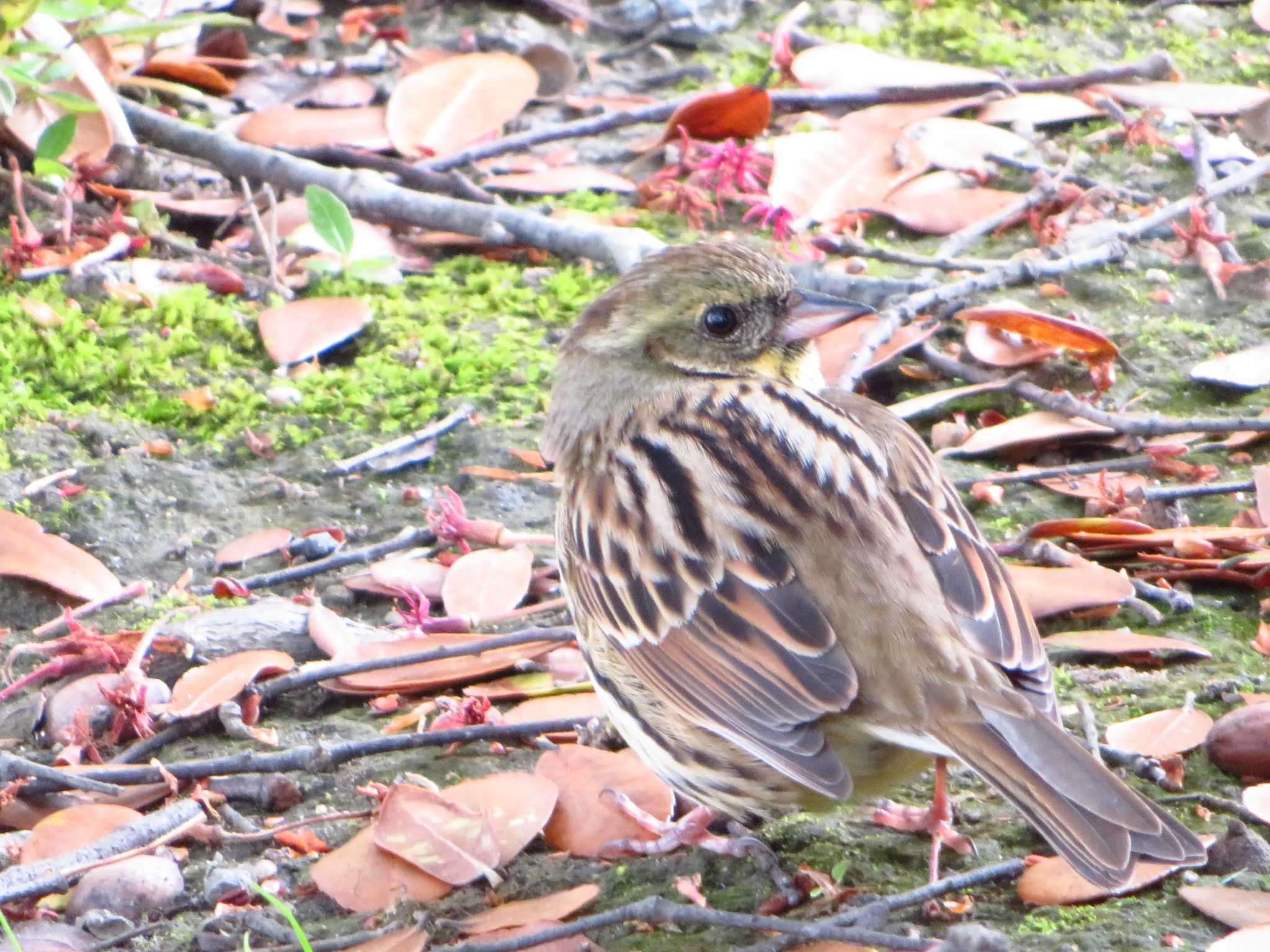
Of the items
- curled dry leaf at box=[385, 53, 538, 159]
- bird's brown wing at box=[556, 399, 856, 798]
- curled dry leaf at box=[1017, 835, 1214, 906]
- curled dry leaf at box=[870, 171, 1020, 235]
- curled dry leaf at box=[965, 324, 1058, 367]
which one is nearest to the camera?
curled dry leaf at box=[1017, 835, 1214, 906]

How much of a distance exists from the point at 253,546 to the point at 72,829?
1160 mm

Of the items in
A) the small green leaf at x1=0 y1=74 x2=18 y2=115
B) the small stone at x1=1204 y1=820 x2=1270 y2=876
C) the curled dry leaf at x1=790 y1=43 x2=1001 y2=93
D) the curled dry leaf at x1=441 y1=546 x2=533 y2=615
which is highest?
the small green leaf at x1=0 y1=74 x2=18 y2=115

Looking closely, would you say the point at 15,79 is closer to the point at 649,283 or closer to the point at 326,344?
the point at 326,344

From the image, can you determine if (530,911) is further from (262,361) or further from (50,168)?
(50,168)

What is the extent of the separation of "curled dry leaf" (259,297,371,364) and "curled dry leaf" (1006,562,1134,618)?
226cm

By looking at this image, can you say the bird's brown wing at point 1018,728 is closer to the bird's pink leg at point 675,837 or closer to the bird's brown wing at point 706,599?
the bird's brown wing at point 706,599

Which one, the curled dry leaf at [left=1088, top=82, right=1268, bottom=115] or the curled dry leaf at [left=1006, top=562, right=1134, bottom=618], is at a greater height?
the curled dry leaf at [left=1088, top=82, right=1268, bottom=115]

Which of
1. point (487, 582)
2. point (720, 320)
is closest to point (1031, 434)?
point (720, 320)

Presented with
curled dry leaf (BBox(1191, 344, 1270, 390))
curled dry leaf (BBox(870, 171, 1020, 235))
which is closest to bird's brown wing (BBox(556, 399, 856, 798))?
curled dry leaf (BBox(1191, 344, 1270, 390))

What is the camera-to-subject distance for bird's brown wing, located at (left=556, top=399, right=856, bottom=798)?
3035mm

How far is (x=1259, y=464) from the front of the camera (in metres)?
4.49

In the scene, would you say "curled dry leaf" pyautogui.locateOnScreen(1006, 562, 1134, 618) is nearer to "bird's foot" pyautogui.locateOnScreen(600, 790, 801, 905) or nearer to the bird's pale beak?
the bird's pale beak

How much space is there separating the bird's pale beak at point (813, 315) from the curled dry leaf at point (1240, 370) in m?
1.38

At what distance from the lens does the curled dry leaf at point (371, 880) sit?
3207mm
